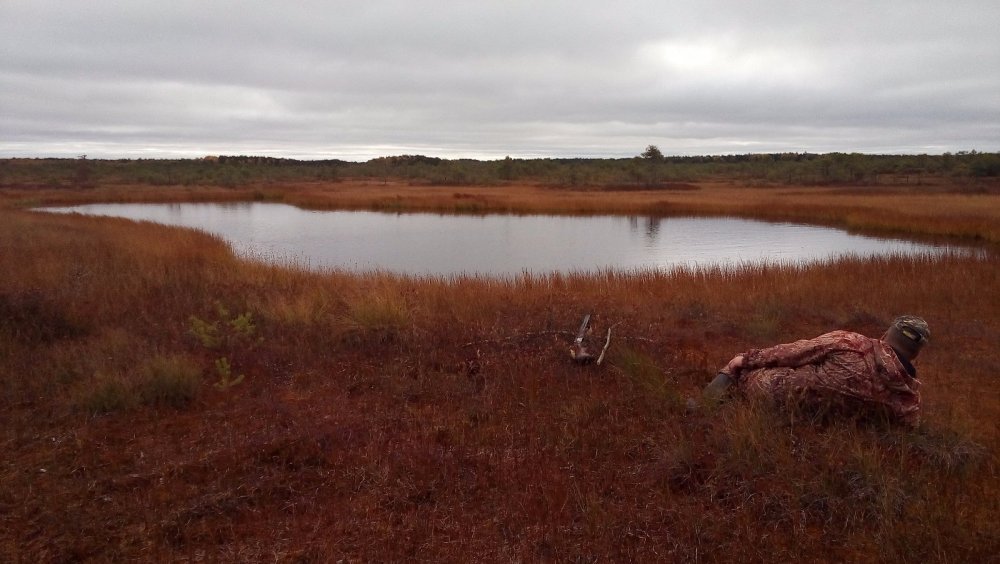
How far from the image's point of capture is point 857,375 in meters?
4.05

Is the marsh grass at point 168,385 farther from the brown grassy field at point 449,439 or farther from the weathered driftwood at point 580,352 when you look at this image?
the weathered driftwood at point 580,352

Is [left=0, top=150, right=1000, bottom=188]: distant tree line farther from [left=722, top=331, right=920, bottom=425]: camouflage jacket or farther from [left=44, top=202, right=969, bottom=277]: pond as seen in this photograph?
[left=722, top=331, right=920, bottom=425]: camouflage jacket

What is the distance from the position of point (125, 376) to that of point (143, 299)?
133 inches

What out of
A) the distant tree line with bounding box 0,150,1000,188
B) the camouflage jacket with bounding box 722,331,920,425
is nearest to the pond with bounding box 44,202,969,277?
the camouflage jacket with bounding box 722,331,920,425

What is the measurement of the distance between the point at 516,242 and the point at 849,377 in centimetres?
1836

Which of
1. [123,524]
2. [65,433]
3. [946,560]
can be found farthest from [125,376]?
[946,560]

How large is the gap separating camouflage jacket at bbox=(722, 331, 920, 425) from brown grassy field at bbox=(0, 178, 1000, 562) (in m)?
0.19

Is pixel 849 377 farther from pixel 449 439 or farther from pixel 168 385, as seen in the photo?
pixel 168 385

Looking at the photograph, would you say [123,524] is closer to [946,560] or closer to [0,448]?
[0,448]

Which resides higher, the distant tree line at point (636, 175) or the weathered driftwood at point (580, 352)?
the distant tree line at point (636, 175)

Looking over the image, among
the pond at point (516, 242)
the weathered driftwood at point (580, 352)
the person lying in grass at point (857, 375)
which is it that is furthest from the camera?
the pond at point (516, 242)

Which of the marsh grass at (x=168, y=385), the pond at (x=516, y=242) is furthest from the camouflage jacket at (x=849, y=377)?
the pond at (x=516, y=242)

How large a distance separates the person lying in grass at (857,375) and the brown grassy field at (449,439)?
175 millimetres

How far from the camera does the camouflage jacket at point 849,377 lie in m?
4.02
